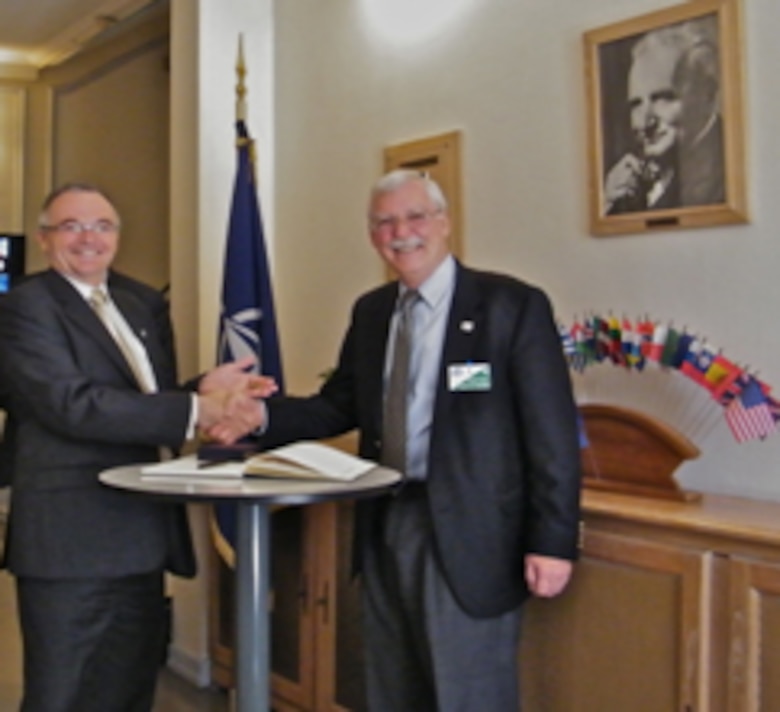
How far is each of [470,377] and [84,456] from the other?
954 mm

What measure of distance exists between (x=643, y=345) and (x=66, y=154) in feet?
14.9

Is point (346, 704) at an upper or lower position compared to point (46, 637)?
lower

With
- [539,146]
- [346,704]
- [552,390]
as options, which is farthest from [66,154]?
[552,390]

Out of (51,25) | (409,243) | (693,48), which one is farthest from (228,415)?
(51,25)

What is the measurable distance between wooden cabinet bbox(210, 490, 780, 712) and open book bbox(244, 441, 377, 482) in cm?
56

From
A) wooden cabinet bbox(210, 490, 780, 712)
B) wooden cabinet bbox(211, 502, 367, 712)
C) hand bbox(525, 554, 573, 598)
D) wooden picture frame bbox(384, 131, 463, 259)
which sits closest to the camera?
wooden cabinet bbox(210, 490, 780, 712)

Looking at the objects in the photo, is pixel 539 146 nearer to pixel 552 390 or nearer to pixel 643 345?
pixel 643 345

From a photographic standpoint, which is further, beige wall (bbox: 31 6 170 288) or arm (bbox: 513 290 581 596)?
beige wall (bbox: 31 6 170 288)

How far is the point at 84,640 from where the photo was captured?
1.99 m

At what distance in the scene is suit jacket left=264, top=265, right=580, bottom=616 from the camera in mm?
1701

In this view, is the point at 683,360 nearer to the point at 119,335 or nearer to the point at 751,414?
the point at 751,414

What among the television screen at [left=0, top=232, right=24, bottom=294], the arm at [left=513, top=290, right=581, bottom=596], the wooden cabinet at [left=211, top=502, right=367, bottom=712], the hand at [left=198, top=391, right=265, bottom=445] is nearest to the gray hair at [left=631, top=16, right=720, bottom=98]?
the arm at [left=513, top=290, right=581, bottom=596]

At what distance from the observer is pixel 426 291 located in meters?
1.92

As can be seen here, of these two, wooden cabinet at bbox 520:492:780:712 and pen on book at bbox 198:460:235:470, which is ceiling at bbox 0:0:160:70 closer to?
pen on book at bbox 198:460:235:470
